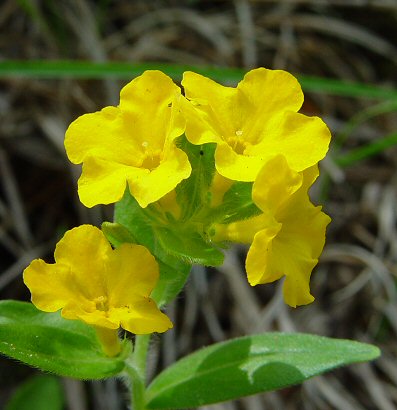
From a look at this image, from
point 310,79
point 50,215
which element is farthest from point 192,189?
point 50,215

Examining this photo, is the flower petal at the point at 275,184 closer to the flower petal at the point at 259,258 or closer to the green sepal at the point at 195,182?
the flower petal at the point at 259,258

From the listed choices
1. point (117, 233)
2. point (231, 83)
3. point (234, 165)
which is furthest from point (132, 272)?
point (231, 83)

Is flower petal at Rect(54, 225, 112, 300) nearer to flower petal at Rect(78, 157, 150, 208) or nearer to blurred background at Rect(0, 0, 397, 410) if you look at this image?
flower petal at Rect(78, 157, 150, 208)

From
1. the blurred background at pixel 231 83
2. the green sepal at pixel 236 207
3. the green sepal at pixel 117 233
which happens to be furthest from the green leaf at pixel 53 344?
the blurred background at pixel 231 83

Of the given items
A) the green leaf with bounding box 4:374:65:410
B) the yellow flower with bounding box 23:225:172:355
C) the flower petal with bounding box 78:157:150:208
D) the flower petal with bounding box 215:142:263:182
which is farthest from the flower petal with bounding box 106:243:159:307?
the green leaf with bounding box 4:374:65:410

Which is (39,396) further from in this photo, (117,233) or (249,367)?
(117,233)

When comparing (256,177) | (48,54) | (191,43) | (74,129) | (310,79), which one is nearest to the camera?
(256,177)

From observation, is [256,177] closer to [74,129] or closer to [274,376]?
[74,129]
